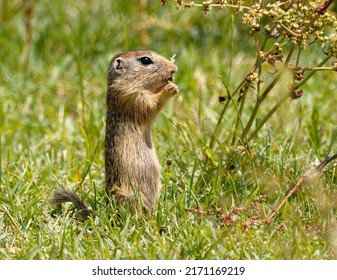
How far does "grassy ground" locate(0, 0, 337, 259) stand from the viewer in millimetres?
4539

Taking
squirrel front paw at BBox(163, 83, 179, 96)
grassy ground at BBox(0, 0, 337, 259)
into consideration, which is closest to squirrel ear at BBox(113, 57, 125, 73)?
squirrel front paw at BBox(163, 83, 179, 96)

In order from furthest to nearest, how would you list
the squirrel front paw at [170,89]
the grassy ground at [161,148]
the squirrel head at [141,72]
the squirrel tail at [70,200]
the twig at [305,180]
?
the squirrel head at [141,72]
the squirrel front paw at [170,89]
the squirrel tail at [70,200]
the twig at [305,180]
the grassy ground at [161,148]

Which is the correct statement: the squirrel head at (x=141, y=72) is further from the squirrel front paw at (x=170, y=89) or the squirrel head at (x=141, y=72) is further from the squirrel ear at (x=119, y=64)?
the squirrel front paw at (x=170, y=89)

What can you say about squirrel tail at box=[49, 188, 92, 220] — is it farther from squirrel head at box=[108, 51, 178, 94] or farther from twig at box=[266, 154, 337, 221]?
twig at box=[266, 154, 337, 221]

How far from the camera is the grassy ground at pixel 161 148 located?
4.54 meters

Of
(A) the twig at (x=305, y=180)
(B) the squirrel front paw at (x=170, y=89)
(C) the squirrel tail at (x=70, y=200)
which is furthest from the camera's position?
(B) the squirrel front paw at (x=170, y=89)

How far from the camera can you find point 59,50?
8.52 metres

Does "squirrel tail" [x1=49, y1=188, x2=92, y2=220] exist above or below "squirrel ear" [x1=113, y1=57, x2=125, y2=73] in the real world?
below

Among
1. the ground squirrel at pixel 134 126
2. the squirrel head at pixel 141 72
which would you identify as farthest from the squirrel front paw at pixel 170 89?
the squirrel head at pixel 141 72

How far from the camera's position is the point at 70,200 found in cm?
506

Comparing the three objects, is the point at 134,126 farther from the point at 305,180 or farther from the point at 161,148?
the point at 305,180

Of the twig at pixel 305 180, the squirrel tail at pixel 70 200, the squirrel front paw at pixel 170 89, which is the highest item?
the squirrel front paw at pixel 170 89

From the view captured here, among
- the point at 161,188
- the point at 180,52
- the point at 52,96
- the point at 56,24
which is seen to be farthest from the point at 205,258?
the point at 56,24

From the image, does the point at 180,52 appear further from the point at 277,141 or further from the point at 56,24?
the point at 277,141
